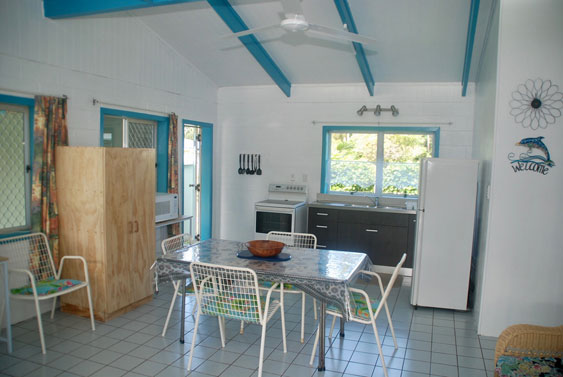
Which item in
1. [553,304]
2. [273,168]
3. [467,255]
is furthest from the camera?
[273,168]

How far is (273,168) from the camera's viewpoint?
6551mm

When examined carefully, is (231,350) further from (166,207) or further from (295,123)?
(295,123)

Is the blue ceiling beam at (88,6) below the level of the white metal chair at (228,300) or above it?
above

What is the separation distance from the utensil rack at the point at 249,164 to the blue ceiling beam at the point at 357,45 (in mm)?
1959

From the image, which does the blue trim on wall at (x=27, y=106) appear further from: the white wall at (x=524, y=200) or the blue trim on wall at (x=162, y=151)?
A: the white wall at (x=524, y=200)

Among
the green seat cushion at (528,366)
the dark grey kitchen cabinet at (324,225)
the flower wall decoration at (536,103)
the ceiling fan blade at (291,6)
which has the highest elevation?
the ceiling fan blade at (291,6)

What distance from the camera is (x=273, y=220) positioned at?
19.7ft

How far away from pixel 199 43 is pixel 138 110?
3.81 ft

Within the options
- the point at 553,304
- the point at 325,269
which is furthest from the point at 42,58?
the point at 553,304

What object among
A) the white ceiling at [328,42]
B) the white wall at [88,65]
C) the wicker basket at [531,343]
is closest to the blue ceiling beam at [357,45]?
the white ceiling at [328,42]

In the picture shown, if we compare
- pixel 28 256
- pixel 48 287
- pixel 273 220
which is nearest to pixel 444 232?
pixel 273 220

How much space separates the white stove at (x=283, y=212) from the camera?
19.3ft

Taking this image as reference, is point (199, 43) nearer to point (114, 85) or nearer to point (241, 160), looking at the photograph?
point (114, 85)

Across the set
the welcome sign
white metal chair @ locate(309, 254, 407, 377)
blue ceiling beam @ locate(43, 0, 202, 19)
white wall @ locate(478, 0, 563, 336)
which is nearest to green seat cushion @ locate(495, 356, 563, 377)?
white metal chair @ locate(309, 254, 407, 377)
